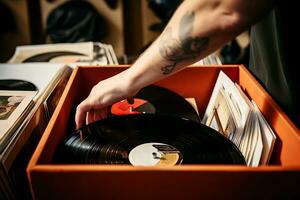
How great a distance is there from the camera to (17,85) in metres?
0.91

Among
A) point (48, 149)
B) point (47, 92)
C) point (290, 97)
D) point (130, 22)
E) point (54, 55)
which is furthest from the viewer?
point (130, 22)

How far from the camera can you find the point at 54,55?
4.16ft

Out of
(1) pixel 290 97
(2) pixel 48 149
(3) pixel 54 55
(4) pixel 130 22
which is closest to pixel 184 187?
(2) pixel 48 149

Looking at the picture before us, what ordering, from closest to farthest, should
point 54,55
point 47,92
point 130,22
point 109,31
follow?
point 47,92
point 54,55
point 109,31
point 130,22

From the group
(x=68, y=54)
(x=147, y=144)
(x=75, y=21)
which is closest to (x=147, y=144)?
(x=147, y=144)

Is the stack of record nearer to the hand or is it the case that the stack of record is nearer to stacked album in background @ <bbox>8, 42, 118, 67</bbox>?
the hand

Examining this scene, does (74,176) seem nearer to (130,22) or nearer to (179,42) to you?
(179,42)

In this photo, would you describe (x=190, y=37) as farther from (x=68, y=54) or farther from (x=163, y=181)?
(x=68, y=54)

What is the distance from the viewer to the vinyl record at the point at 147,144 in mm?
622

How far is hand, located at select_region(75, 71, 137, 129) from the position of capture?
26.0 inches

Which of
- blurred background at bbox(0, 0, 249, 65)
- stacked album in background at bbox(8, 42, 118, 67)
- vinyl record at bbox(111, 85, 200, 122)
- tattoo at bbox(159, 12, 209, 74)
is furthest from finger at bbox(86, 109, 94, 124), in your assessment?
blurred background at bbox(0, 0, 249, 65)

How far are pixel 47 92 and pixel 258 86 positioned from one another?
52 centimetres

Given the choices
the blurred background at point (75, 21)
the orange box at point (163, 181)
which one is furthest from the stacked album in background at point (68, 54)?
the blurred background at point (75, 21)

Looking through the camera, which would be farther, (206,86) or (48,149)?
(206,86)
